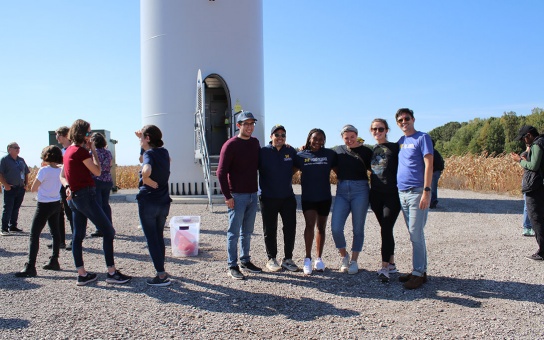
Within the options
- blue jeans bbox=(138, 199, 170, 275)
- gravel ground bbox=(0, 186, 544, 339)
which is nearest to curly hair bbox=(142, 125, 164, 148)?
blue jeans bbox=(138, 199, 170, 275)

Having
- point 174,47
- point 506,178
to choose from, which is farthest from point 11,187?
point 506,178

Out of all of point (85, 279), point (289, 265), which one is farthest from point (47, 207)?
point (289, 265)

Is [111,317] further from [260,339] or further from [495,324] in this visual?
[495,324]

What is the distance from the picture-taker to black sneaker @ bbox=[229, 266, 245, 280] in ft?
16.4

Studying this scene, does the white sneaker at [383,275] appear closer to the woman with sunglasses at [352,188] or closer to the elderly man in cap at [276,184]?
the woman with sunglasses at [352,188]

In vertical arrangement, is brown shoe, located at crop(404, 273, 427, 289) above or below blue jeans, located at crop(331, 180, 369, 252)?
below

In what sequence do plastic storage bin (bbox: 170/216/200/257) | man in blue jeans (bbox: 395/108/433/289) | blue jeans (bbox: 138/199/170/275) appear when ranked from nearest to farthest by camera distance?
man in blue jeans (bbox: 395/108/433/289)
blue jeans (bbox: 138/199/170/275)
plastic storage bin (bbox: 170/216/200/257)

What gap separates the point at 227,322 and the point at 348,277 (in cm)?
185

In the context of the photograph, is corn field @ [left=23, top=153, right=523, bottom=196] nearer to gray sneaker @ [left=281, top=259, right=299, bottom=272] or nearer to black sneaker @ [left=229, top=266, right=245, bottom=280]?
gray sneaker @ [left=281, top=259, right=299, bottom=272]

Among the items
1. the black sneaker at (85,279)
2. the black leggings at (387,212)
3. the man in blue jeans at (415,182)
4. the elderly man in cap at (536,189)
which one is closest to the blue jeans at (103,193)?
the black sneaker at (85,279)

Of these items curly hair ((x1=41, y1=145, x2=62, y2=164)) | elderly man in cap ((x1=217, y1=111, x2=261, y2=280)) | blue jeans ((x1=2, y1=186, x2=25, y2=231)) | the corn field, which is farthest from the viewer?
the corn field

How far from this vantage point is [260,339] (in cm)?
339

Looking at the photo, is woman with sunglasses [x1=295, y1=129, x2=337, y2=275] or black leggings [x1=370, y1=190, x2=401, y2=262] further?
woman with sunglasses [x1=295, y1=129, x2=337, y2=275]

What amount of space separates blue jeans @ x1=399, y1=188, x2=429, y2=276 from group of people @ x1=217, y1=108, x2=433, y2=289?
11mm
